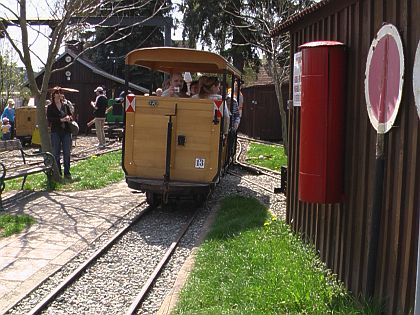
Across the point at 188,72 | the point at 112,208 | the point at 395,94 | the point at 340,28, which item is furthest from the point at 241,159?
the point at 395,94

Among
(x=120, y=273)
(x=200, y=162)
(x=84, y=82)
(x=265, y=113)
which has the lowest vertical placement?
(x=120, y=273)

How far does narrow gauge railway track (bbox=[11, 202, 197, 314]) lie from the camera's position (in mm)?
5758

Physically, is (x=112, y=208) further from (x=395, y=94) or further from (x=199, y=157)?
(x=395, y=94)

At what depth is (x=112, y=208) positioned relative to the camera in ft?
34.7

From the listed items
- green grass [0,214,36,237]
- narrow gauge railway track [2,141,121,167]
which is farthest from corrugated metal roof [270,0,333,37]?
narrow gauge railway track [2,141,121,167]

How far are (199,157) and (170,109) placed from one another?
90cm

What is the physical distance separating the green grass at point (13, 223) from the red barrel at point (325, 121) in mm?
4772

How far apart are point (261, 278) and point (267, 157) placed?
13.4 metres

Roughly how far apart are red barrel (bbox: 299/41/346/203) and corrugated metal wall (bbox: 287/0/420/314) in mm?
95

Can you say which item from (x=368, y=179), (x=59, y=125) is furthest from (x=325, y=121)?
(x=59, y=125)

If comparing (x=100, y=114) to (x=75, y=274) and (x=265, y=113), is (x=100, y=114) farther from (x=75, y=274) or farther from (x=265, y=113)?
(x=75, y=274)

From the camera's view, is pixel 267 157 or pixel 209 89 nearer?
pixel 209 89

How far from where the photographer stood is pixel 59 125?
1304cm

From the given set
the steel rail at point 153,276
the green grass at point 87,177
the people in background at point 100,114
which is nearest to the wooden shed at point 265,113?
the people in background at point 100,114
